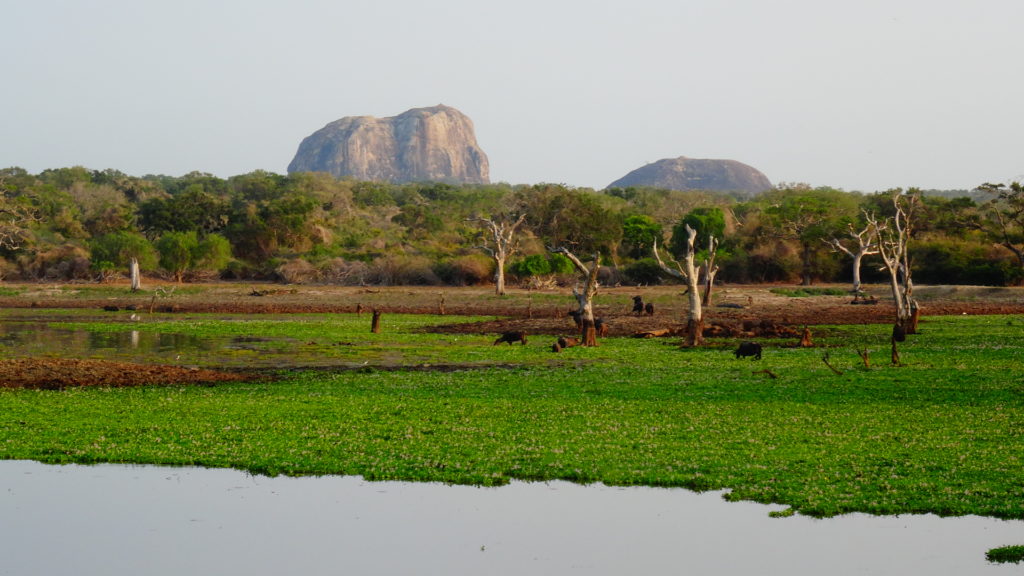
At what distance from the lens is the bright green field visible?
1595cm

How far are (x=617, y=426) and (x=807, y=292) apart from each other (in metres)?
58.2

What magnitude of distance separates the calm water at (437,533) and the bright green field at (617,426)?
69cm

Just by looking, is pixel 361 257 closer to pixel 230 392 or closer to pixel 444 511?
pixel 230 392

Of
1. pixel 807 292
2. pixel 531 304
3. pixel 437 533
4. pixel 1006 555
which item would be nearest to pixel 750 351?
pixel 1006 555

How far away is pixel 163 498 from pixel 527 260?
72.6m

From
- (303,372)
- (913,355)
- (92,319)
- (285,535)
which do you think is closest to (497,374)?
(303,372)

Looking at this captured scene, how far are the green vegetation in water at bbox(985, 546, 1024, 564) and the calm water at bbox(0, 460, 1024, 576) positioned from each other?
13 centimetres

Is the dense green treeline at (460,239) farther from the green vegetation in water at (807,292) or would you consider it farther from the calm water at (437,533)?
the calm water at (437,533)

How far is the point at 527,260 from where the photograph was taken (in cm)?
8750

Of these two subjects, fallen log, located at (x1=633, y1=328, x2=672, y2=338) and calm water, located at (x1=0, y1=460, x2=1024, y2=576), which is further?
fallen log, located at (x1=633, y1=328, x2=672, y2=338)

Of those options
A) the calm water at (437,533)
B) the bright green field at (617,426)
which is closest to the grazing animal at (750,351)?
the bright green field at (617,426)

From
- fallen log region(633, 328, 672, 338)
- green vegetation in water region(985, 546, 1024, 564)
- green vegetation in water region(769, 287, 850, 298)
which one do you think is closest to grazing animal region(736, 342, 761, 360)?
A: fallen log region(633, 328, 672, 338)

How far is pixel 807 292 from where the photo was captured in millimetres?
75188

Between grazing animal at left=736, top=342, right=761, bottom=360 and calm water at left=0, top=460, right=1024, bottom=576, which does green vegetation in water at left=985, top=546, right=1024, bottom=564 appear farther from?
grazing animal at left=736, top=342, right=761, bottom=360
